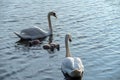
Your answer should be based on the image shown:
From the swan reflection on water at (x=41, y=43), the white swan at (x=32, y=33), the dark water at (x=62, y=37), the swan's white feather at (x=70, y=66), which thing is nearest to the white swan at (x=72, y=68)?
the swan's white feather at (x=70, y=66)

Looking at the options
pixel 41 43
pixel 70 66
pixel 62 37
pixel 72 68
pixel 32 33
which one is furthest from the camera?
pixel 32 33

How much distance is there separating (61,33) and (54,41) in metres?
1.09

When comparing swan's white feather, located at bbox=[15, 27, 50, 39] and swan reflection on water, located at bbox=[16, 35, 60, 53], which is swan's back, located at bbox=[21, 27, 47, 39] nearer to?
swan's white feather, located at bbox=[15, 27, 50, 39]

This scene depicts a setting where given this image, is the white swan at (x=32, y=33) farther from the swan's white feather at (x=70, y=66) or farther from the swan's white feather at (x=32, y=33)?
the swan's white feather at (x=70, y=66)

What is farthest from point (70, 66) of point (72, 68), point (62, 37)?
point (62, 37)

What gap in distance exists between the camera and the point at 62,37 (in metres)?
21.2

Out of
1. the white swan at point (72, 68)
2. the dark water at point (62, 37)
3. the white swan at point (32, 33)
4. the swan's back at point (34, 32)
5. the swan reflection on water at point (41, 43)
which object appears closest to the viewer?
the white swan at point (72, 68)

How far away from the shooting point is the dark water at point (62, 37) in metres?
16.6

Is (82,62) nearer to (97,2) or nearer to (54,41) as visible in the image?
(54,41)

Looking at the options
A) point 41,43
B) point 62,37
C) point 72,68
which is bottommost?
point 72,68

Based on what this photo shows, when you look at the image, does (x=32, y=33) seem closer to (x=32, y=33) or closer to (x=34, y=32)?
(x=32, y=33)

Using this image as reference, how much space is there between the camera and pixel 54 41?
68.8ft

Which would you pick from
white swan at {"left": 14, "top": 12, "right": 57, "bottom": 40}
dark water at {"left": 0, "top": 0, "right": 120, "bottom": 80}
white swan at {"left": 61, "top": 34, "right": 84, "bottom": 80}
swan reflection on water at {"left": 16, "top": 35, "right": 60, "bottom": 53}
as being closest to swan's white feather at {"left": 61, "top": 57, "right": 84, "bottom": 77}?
white swan at {"left": 61, "top": 34, "right": 84, "bottom": 80}

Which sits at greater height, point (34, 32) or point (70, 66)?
point (34, 32)
